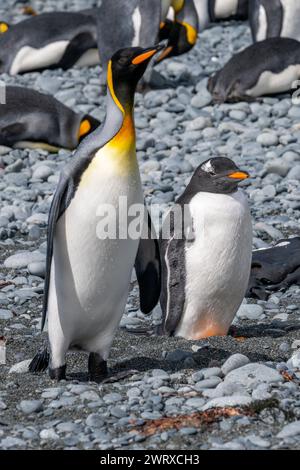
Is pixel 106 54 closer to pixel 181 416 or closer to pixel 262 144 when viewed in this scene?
pixel 262 144

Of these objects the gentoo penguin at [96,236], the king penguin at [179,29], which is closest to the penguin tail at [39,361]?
the gentoo penguin at [96,236]

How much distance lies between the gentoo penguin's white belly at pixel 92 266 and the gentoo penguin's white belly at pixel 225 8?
9307 mm

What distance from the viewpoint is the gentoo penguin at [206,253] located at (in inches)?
214

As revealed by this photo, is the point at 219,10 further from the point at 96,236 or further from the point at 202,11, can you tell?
the point at 96,236

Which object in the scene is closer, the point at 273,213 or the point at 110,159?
the point at 110,159

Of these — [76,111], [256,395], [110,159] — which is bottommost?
[76,111]

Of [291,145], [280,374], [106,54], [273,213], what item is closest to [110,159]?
[280,374]

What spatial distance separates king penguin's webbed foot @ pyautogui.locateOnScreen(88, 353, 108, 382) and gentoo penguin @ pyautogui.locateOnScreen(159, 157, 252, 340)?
3.11 feet

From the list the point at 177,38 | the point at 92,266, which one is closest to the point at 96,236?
the point at 92,266

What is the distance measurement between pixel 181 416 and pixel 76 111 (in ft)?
22.7

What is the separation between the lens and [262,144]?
9.23m

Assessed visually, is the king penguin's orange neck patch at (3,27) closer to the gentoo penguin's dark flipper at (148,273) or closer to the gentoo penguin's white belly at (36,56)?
the gentoo penguin's white belly at (36,56)

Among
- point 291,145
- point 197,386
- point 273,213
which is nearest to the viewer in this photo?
point 197,386

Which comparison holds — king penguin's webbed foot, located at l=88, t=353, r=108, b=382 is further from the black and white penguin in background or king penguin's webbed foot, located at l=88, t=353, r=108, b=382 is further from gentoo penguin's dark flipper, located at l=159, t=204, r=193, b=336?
the black and white penguin in background
